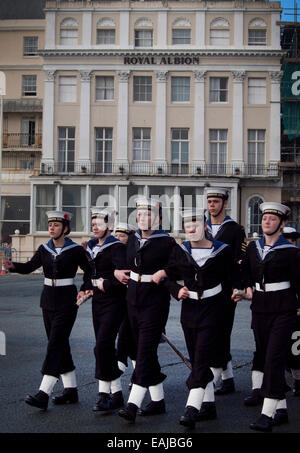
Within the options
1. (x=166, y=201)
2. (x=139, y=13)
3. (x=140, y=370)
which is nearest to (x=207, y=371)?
(x=140, y=370)

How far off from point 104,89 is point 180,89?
4.84 m

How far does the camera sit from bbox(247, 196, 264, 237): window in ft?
138

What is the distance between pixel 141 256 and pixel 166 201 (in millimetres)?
33738

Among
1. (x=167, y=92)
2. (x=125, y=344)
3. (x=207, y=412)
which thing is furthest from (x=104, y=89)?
(x=207, y=412)

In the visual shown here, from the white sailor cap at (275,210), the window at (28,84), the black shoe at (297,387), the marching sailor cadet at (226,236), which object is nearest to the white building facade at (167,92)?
the window at (28,84)

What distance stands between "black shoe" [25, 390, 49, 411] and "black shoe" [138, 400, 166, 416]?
96 cm

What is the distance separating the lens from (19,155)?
1977 inches

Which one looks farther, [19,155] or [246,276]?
[19,155]

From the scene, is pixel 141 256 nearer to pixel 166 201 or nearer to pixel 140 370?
pixel 140 370

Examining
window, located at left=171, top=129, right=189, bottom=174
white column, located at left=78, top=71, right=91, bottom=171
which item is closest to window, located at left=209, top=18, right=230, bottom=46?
window, located at left=171, top=129, right=189, bottom=174

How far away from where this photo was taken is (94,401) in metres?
7.34

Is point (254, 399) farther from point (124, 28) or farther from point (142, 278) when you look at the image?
point (124, 28)

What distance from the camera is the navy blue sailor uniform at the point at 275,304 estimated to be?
20.8ft

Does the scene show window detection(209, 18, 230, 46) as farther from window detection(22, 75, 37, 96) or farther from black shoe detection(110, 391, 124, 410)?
black shoe detection(110, 391, 124, 410)
